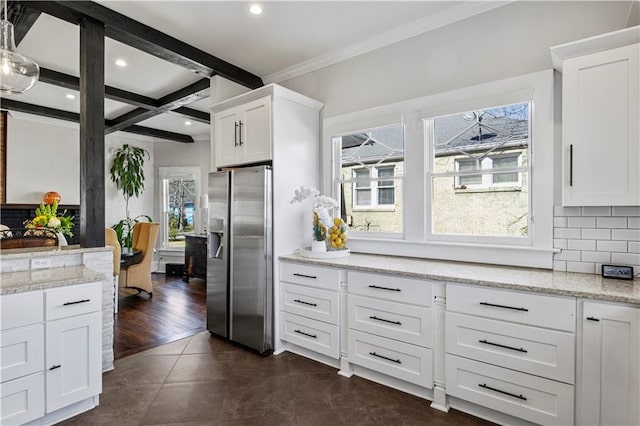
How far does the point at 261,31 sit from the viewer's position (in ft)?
9.66

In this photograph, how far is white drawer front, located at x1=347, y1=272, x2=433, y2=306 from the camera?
2244 millimetres

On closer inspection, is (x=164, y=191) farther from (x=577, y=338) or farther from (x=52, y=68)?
(x=577, y=338)

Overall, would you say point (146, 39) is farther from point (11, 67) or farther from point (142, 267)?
point (142, 267)

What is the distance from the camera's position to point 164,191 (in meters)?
6.98

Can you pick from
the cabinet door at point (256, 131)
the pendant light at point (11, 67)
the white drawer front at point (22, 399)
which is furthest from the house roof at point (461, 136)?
the white drawer front at point (22, 399)

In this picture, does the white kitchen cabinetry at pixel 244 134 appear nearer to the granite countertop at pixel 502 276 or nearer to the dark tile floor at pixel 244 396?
the granite countertop at pixel 502 276

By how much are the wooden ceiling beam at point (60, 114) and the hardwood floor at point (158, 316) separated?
2860 millimetres

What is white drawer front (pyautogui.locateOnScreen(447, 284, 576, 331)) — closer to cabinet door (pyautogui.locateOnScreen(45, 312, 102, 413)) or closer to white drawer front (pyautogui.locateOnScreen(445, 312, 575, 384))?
white drawer front (pyautogui.locateOnScreen(445, 312, 575, 384))

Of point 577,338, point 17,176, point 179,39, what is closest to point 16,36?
Result: point 179,39

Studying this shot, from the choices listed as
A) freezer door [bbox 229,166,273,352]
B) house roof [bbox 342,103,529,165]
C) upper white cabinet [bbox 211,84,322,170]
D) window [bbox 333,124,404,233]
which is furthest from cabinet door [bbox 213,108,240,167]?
house roof [bbox 342,103,529,165]

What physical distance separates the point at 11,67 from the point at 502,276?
3323mm

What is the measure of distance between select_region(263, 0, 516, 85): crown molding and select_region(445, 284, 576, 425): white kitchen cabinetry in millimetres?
2102

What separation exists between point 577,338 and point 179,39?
12.3ft

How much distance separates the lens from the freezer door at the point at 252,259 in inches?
117
